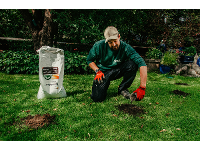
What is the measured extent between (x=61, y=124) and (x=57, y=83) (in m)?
1.00

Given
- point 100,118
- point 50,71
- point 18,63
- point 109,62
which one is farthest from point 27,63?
point 100,118

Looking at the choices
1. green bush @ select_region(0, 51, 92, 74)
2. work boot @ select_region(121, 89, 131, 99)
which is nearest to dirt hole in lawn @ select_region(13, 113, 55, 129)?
work boot @ select_region(121, 89, 131, 99)

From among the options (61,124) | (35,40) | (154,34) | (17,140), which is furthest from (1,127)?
(154,34)

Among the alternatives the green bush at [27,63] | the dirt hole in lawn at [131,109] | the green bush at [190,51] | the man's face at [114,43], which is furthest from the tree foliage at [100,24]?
the dirt hole in lawn at [131,109]

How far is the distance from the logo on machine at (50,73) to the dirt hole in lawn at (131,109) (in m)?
1.32

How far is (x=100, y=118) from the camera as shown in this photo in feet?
7.65

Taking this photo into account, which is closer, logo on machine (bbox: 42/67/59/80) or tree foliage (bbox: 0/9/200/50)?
logo on machine (bbox: 42/67/59/80)

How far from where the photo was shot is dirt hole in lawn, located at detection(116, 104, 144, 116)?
8.41 feet

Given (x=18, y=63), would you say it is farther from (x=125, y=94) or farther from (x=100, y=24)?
(x=125, y=94)

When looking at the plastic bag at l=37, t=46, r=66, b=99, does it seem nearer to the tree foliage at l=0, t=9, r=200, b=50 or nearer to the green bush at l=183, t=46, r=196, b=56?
the tree foliage at l=0, t=9, r=200, b=50

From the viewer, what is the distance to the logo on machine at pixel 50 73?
9.46 feet

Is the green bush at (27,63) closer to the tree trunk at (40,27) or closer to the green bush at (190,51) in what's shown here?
the tree trunk at (40,27)

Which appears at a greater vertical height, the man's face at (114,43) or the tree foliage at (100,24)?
the tree foliage at (100,24)

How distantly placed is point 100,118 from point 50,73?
51.1 inches
